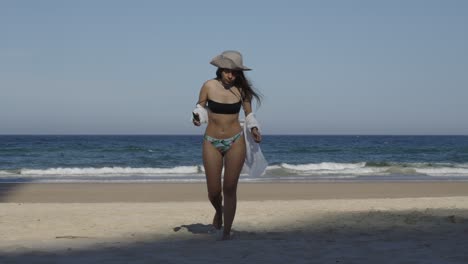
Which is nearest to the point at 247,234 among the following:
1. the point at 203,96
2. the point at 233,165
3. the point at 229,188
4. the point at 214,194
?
the point at 214,194

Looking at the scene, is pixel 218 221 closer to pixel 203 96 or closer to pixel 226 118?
pixel 226 118

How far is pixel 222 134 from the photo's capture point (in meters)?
6.59

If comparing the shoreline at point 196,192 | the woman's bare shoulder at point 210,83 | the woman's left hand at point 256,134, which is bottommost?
the shoreline at point 196,192

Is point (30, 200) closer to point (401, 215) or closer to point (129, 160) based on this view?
point (401, 215)

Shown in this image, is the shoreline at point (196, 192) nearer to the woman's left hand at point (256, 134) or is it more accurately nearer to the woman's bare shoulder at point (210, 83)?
the woman's left hand at point (256, 134)

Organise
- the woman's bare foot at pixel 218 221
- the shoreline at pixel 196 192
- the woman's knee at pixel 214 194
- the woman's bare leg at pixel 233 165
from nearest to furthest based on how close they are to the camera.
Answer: the woman's bare leg at pixel 233 165
the woman's knee at pixel 214 194
the woman's bare foot at pixel 218 221
the shoreline at pixel 196 192

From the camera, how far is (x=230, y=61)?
654cm

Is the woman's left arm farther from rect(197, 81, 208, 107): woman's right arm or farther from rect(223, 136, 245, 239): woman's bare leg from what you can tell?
rect(197, 81, 208, 107): woman's right arm

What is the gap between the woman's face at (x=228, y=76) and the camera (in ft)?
21.6

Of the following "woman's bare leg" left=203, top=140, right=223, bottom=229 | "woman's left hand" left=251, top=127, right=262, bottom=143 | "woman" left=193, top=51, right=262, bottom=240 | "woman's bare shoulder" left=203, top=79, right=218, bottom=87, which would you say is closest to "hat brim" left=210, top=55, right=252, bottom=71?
"woman" left=193, top=51, right=262, bottom=240

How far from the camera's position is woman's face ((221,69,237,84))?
6590mm

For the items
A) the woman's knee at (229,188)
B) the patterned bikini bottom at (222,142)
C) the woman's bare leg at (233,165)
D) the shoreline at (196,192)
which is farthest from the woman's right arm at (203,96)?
the shoreline at (196,192)

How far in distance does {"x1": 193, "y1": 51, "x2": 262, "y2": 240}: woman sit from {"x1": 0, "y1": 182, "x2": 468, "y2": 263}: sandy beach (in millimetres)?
730

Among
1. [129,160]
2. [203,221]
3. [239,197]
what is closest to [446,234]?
[203,221]
